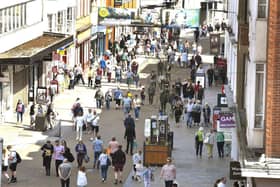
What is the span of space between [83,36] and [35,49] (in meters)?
17.0

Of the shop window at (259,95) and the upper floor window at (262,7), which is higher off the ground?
the upper floor window at (262,7)

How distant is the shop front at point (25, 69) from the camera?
44062 millimetres

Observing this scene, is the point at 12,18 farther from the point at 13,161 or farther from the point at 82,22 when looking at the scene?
the point at 82,22

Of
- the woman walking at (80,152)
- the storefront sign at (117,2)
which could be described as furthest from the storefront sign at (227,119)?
the storefront sign at (117,2)

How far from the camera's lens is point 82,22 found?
6372 cm

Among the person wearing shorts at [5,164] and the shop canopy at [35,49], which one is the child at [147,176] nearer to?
the person wearing shorts at [5,164]

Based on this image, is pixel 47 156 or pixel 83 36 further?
pixel 83 36

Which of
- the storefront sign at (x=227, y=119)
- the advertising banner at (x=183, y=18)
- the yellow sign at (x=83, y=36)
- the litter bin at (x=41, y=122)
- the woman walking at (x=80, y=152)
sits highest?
the advertising banner at (x=183, y=18)

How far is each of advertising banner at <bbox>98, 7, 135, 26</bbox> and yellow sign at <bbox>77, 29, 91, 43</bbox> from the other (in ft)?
6.26

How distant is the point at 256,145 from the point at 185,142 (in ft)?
62.7

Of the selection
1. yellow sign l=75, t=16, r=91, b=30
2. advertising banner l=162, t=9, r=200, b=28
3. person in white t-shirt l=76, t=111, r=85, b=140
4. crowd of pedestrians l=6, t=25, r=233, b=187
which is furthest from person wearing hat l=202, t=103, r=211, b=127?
advertising banner l=162, t=9, r=200, b=28

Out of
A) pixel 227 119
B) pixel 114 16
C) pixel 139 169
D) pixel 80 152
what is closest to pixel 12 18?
pixel 80 152

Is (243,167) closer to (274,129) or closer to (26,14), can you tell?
(274,129)

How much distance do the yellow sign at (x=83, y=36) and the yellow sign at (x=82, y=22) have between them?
1.62ft
